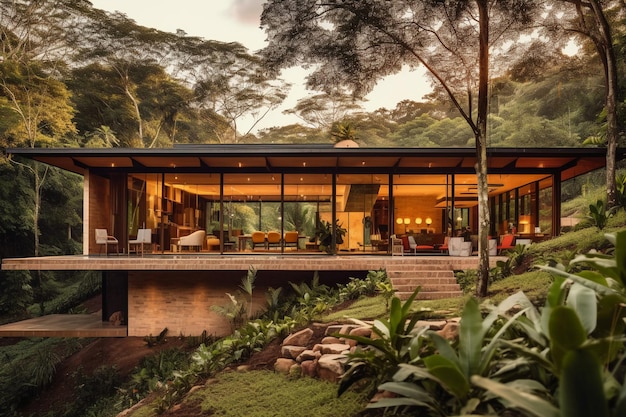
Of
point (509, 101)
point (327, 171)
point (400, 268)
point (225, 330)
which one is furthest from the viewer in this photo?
point (509, 101)

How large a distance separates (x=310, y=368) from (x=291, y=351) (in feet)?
2.43

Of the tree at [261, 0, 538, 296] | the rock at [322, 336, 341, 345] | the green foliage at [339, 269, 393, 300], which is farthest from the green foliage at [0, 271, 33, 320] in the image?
the rock at [322, 336, 341, 345]

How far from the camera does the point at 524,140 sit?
98.3 ft

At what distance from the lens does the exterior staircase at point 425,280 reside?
32.3ft

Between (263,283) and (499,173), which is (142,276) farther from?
(499,173)

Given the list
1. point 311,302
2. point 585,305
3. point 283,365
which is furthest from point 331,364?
point 311,302

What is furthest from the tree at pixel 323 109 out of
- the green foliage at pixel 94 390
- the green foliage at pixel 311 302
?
the green foliage at pixel 94 390

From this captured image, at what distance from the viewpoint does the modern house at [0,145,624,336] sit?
40.1 feet

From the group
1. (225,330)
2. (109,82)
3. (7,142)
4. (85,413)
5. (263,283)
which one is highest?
(109,82)

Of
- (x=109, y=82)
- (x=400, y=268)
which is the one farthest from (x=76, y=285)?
(x=400, y=268)

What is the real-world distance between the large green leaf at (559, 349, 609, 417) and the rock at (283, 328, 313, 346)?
522cm

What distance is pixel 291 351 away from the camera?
6.62m

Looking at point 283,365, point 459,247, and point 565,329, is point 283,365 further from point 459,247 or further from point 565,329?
point 459,247

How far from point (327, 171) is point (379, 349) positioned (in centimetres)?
1206
